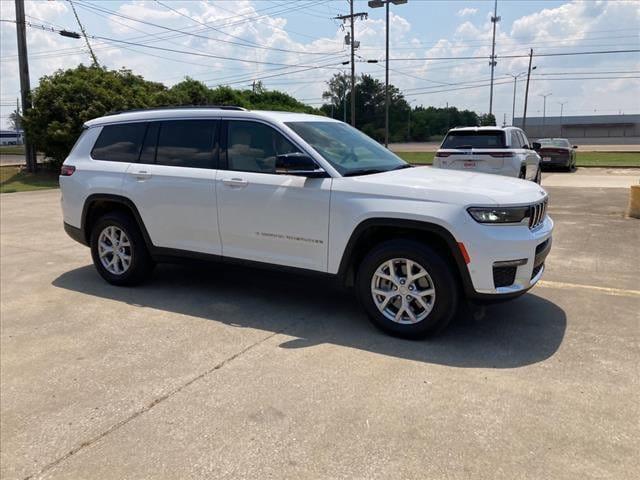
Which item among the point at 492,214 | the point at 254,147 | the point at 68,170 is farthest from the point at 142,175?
the point at 492,214

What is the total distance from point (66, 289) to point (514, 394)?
477 centimetres

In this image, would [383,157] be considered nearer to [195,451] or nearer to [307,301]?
[307,301]

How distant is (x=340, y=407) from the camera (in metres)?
3.37

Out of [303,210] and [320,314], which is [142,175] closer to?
[303,210]

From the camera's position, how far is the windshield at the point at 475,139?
1226 centimetres

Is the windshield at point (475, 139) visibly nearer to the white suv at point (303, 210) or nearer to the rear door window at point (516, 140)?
the rear door window at point (516, 140)

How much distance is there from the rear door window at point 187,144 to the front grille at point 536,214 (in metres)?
2.86

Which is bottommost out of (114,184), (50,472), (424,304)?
(50,472)

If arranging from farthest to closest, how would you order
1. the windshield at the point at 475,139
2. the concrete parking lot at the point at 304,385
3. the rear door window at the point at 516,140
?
the rear door window at the point at 516,140 → the windshield at the point at 475,139 → the concrete parking lot at the point at 304,385

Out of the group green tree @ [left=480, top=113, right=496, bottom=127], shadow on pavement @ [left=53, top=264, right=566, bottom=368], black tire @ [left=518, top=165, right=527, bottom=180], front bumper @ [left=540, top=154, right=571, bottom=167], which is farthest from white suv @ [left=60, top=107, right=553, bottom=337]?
green tree @ [left=480, top=113, right=496, bottom=127]

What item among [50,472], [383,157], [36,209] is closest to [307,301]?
[383,157]

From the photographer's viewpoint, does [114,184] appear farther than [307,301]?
Yes

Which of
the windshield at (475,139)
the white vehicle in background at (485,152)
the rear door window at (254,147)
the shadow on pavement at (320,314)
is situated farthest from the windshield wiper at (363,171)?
the windshield at (475,139)

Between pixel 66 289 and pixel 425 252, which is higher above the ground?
pixel 425 252
